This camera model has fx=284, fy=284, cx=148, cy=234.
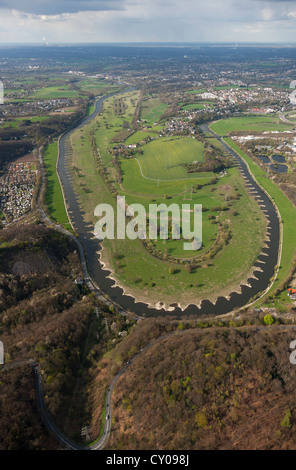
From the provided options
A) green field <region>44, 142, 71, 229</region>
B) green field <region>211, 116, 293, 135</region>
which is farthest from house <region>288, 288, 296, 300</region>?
green field <region>211, 116, 293, 135</region>

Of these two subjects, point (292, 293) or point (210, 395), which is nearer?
point (210, 395)

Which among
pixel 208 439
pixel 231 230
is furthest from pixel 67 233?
pixel 208 439

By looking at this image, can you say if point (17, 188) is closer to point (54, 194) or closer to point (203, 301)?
point (54, 194)

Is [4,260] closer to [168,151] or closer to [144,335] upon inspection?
[144,335]

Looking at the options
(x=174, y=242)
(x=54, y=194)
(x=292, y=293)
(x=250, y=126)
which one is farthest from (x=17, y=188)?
(x=250, y=126)

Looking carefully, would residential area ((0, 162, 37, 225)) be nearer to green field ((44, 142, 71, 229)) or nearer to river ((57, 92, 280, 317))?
green field ((44, 142, 71, 229))
